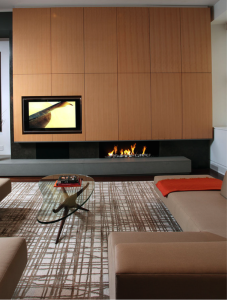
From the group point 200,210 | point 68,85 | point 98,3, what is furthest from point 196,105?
point 200,210

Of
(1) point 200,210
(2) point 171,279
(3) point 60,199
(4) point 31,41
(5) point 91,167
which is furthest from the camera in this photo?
(4) point 31,41

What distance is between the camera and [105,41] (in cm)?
518

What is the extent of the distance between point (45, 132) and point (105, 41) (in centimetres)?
210

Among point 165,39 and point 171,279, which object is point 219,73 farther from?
point 171,279

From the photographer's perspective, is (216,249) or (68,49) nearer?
(216,249)

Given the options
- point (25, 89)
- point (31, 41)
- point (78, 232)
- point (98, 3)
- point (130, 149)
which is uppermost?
point (98, 3)

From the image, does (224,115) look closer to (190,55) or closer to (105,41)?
(190,55)

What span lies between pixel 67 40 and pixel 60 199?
3.66 m

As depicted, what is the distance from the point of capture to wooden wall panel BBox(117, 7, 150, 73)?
5.16 meters

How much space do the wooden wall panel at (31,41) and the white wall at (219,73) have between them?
3.27 metres

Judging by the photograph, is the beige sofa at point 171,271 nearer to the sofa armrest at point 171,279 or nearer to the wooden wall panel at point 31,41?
the sofa armrest at point 171,279

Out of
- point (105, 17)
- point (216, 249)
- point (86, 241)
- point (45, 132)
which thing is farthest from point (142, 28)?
point (216, 249)

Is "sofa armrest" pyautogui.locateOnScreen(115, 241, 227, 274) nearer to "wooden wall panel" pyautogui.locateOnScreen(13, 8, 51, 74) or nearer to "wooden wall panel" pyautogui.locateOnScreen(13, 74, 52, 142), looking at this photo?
"wooden wall panel" pyautogui.locateOnScreen(13, 74, 52, 142)

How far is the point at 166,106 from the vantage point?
17.3ft
